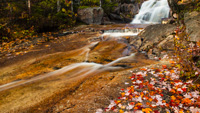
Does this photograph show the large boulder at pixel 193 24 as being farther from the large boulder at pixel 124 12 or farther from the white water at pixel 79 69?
the large boulder at pixel 124 12

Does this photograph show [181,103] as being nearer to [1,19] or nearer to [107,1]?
[1,19]

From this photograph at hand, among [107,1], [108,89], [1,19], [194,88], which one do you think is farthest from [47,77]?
[107,1]

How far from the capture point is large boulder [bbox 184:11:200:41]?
16.1 feet

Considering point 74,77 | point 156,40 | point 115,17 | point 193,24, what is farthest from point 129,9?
point 74,77

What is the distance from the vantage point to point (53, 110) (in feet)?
8.56

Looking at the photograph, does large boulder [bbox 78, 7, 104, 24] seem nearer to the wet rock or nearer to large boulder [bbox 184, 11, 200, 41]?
the wet rock

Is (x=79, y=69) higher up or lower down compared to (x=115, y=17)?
lower down

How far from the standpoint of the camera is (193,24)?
542 cm

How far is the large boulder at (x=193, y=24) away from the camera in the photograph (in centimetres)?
492

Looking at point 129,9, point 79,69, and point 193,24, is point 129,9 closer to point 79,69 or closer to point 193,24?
point 193,24

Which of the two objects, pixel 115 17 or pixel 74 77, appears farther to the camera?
pixel 115 17

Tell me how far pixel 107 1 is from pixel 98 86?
24.0 m

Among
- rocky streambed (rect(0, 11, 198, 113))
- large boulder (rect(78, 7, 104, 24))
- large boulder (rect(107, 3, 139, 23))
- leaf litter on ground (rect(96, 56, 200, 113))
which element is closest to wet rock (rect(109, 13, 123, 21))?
large boulder (rect(107, 3, 139, 23))

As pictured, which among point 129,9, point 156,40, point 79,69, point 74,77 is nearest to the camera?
point 74,77
